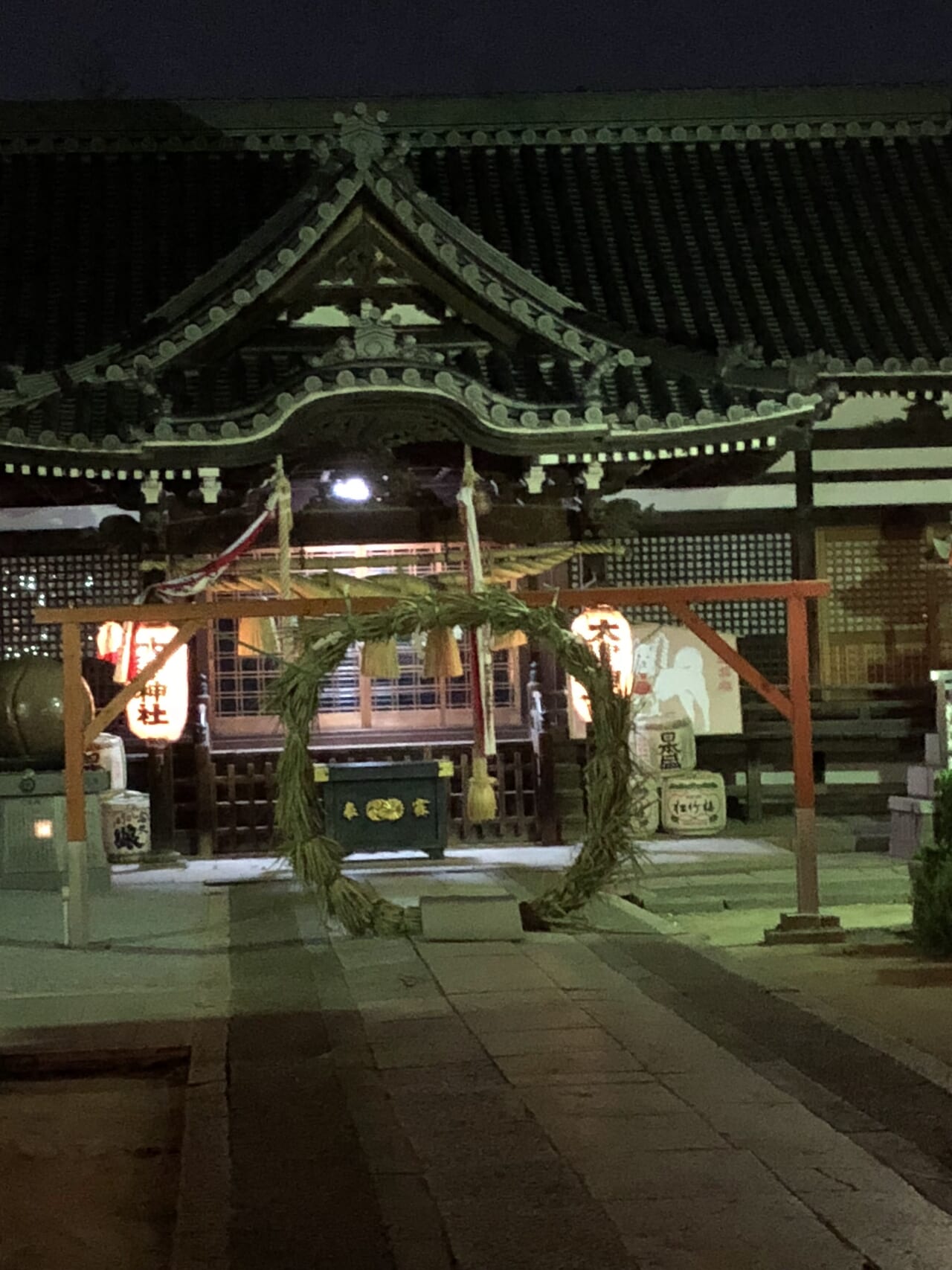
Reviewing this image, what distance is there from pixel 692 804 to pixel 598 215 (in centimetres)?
711

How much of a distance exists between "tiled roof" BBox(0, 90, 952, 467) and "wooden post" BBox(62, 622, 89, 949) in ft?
13.6

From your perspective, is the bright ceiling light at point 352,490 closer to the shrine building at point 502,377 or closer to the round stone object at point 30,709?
the shrine building at point 502,377

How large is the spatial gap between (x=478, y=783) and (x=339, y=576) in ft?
11.3

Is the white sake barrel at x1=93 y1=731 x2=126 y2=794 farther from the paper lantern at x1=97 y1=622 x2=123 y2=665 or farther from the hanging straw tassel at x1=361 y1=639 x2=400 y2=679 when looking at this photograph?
the hanging straw tassel at x1=361 y1=639 x2=400 y2=679

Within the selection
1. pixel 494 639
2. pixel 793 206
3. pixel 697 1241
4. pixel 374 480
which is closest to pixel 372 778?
pixel 494 639

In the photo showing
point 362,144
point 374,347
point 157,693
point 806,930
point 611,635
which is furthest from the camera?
point 611,635

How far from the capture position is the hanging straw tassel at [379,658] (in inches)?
430

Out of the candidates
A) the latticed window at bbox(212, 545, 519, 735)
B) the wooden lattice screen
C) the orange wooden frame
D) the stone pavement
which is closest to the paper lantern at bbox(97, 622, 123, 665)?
the latticed window at bbox(212, 545, 519, 735)

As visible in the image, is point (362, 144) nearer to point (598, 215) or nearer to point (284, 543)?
→ point (284, 543)

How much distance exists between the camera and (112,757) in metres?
14.7

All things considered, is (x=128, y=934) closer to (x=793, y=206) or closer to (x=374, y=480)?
(x=374, y=480)

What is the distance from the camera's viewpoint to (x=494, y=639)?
1366cm

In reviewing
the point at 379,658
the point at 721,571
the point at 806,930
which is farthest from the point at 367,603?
the point at 721,571

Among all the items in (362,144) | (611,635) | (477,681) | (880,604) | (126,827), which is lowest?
(126,827)
